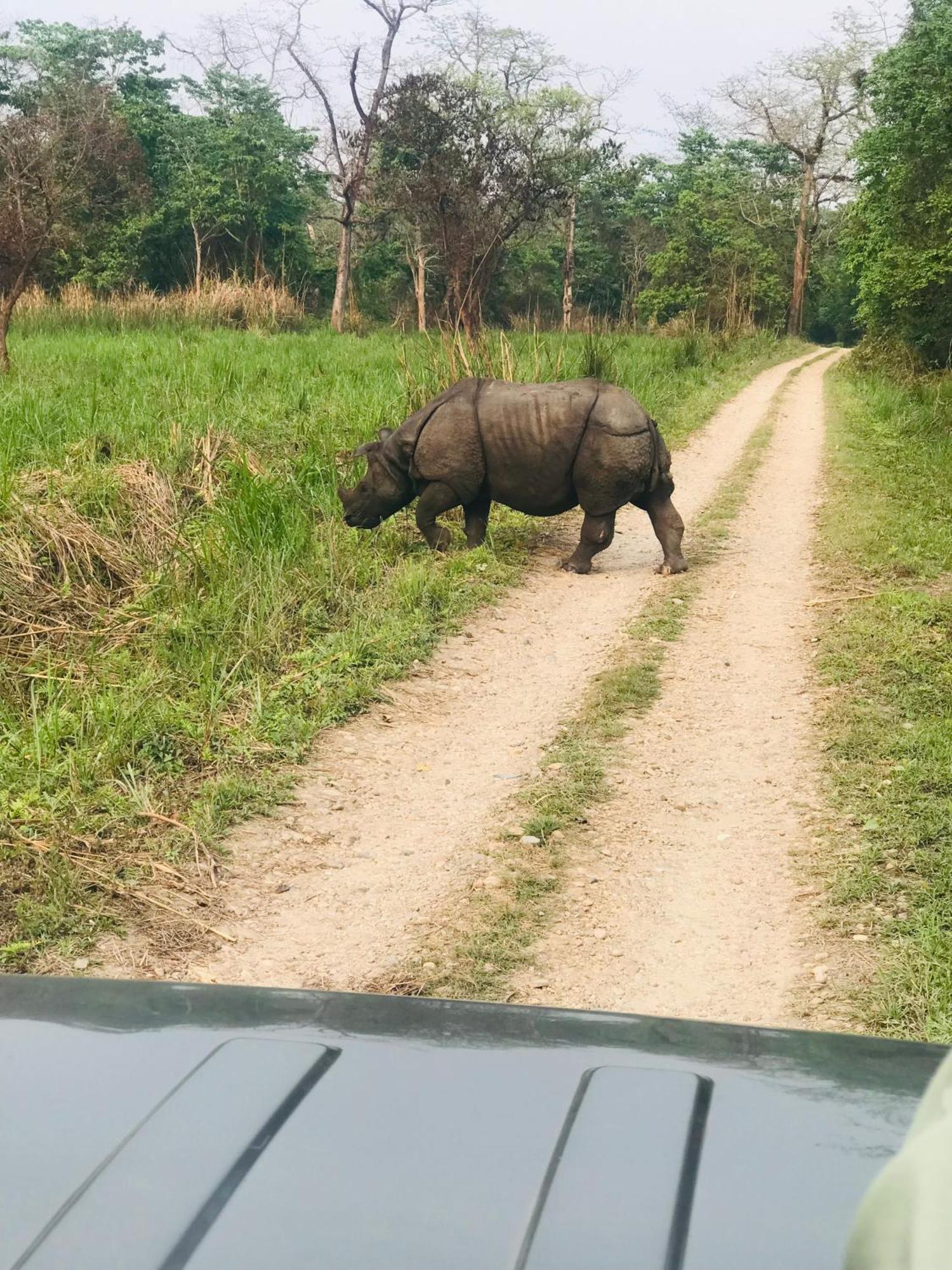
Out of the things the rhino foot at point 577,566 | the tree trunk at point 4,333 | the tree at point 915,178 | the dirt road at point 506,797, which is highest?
the tree at point 915,178

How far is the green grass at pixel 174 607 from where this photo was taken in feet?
16.8

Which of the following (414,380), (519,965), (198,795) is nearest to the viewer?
(519,965)

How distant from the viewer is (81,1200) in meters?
1.12

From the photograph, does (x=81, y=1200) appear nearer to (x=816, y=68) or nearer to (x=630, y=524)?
(x=630, y=524)

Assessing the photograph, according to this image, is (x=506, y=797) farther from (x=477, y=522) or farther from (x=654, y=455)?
(x=477, y=522)

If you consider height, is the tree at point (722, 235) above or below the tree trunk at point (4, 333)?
above

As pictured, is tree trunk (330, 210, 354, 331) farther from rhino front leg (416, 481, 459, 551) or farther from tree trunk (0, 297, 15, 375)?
rhino front leg (416, 481, 459, 551)

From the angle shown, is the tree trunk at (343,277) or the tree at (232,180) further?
the tree at (232,180)

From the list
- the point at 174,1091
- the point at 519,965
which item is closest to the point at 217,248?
the point at 519,965

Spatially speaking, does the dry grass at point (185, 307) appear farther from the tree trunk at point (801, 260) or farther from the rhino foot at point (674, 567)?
the tree trunk at point (801, 260)

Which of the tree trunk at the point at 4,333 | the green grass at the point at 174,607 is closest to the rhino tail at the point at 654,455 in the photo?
the green grass at the point at 174,607

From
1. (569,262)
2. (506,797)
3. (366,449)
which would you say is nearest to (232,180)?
(569,262)

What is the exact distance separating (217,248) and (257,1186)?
A: 3726 centimetres

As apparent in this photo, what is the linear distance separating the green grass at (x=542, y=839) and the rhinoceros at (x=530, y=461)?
3.11 ft
